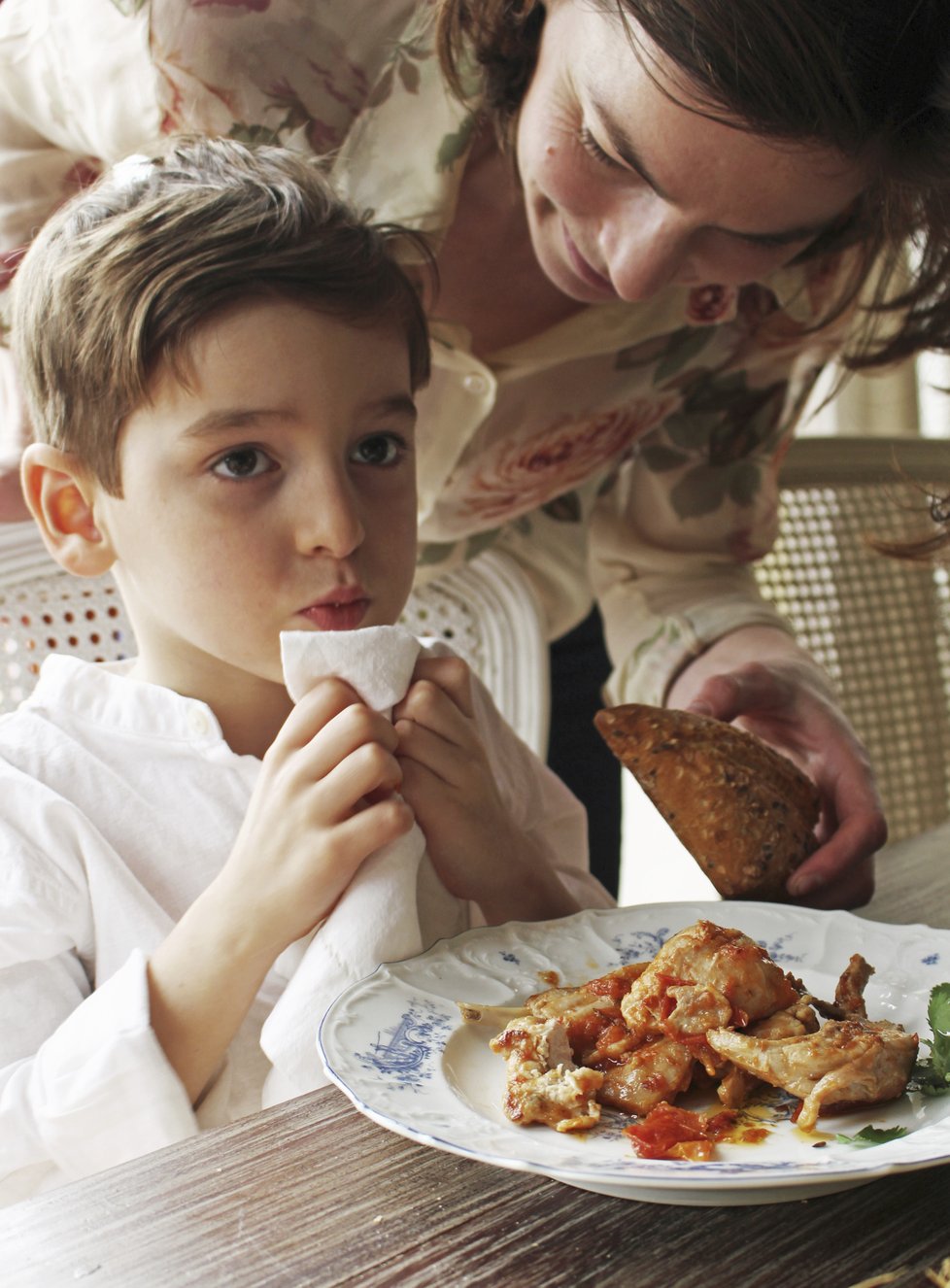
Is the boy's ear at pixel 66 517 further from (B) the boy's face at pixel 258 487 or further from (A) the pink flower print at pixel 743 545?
(A) the pink flower print at pixel 743 545

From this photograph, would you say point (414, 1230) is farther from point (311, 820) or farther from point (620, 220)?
point (620, 220)

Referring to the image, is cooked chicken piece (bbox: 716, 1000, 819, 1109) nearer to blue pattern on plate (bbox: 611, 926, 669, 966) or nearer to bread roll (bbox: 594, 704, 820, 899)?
blue pattern on plate (bbox: 611, 926, 669, 966)

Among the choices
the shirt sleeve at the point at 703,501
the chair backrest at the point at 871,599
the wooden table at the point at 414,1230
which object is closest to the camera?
the wooden table at the point at 414,1230

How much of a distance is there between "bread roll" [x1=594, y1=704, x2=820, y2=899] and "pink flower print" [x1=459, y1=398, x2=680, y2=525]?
0.44 m

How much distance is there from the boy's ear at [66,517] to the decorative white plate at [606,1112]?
1.43 ft

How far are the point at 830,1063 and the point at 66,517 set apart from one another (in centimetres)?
71

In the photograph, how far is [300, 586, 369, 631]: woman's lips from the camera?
2.97 ft

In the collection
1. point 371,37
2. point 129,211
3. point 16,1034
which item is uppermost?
point 371,37

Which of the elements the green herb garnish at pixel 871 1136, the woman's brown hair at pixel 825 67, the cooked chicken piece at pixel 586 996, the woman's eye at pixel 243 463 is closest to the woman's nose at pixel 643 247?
the woman's brown hair at pixel 825 67

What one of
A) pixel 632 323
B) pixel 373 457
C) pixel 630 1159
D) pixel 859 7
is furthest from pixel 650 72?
pixel 630 1159

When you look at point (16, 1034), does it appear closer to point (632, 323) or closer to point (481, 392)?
point (481, 392)

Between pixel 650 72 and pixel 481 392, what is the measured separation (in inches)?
15.2

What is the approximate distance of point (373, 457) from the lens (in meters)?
0.96

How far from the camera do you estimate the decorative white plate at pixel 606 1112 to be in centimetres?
49
